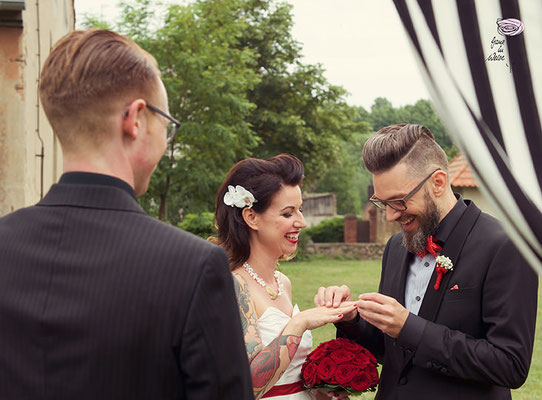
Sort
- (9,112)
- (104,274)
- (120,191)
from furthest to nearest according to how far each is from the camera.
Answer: (9,112) < (120,191) < (104,274)

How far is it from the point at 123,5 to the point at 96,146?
60.0 feet

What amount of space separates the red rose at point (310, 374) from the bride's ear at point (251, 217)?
0.83 meters

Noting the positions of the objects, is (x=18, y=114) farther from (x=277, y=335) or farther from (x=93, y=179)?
(x=93, y=179)

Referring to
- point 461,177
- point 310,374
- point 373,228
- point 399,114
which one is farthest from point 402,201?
point 399,114

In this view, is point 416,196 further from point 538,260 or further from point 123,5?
point 123,5

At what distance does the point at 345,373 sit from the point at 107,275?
184 cm

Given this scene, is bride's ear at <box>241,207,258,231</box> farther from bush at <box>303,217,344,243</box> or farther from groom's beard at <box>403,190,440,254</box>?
bush at <box>303,217,344,243</box>

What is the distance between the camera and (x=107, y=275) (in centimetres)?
133

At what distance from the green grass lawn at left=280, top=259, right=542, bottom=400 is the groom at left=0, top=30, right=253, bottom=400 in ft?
22.0

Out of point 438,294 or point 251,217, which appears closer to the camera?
point 438,294

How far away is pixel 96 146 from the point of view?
4.68 feet

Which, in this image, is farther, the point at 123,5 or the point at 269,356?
the point at 123,5

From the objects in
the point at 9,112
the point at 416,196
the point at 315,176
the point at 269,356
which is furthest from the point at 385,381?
the point at 315,176

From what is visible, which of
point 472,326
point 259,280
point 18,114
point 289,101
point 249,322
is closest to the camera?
point 472,326
